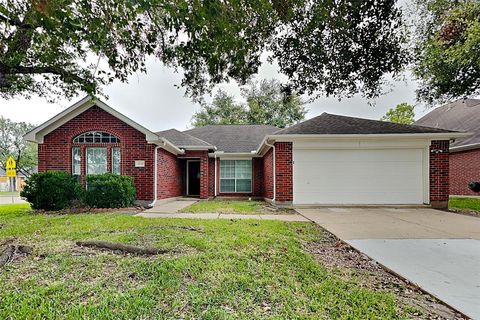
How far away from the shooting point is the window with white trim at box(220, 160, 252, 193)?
15.7m

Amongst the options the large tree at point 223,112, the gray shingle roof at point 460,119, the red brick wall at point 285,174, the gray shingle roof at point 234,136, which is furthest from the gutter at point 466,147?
the large tree at point 223,112

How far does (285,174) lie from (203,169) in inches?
207

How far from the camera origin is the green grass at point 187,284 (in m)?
2.43

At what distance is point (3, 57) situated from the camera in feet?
21.7

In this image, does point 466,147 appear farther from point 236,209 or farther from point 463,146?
point 236,209

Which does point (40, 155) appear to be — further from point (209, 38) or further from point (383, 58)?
point (383, 58)

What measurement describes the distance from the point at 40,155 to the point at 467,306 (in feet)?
42.9

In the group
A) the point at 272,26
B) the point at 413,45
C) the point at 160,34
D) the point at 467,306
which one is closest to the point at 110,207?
the point at 160,34

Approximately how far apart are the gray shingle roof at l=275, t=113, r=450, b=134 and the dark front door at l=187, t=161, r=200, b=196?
288 inches

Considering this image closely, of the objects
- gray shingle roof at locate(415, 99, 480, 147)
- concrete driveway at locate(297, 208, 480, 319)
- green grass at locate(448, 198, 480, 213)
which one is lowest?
green grass at locate(448, 198, 480, 213)

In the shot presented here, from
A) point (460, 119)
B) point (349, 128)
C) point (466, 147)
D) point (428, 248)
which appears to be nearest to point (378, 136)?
point (349, 128)

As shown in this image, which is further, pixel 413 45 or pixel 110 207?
pixel 110 207

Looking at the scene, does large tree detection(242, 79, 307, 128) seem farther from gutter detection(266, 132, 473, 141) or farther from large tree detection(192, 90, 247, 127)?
gutter detection(266, 132, 473, 141)

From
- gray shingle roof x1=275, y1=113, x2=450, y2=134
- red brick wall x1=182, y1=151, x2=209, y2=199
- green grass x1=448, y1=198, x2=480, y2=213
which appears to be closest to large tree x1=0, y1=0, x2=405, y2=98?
gray shingle roof x1=275, y1=113, x2=450, y2=134
